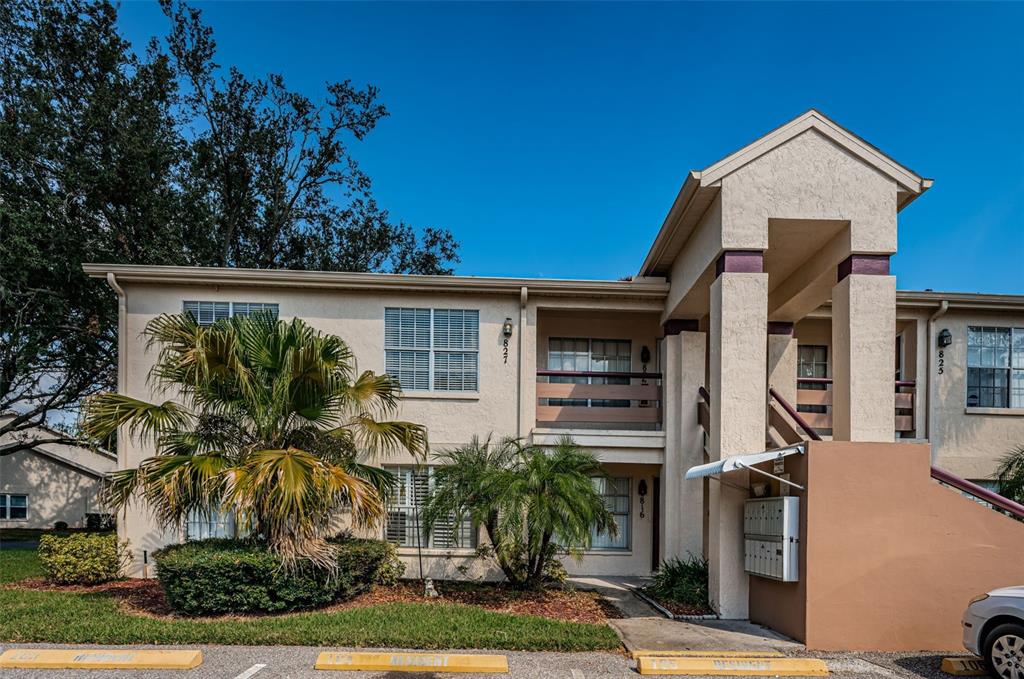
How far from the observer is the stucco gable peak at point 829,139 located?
8438mm

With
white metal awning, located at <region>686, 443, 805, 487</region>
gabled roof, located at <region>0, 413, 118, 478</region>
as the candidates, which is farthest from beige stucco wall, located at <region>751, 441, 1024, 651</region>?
gabled roof, located at <region>0, 413, 118, 478</region>

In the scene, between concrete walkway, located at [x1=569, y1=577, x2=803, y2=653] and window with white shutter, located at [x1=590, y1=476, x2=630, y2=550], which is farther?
window with white shutter, located at [x1=590, y1=476, x2=630, y2=550]

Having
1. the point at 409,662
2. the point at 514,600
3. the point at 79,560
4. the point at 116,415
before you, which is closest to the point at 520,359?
the point at 514,600

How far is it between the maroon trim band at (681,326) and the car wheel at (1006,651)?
6.53m

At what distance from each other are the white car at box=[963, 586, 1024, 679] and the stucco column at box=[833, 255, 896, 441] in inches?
91.1

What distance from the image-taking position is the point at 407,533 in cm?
1131

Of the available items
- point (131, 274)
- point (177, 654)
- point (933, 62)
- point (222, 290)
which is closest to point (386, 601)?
point (177, 654)

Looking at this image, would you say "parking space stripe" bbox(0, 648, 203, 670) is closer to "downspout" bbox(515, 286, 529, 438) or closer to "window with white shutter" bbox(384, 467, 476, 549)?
"window with white shutter" bbox(384, 467, 476, 549)

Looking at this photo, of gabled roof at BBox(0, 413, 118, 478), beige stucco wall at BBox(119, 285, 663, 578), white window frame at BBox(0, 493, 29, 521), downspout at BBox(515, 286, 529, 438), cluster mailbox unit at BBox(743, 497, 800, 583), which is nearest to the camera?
cluster mailbox unit at BBox(743, 497, 800, 583)

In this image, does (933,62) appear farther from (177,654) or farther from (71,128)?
(71,128)

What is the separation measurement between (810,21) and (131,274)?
44.9 feet

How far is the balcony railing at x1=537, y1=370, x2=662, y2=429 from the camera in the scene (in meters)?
12.0

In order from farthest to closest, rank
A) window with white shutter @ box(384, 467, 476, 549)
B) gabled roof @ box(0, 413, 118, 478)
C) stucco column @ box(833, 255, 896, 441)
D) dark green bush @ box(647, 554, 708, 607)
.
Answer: gabled roof @ box(0, 413, 118, 478) → window with white shutter @ box(384, 467, 476, 549) → dark green bush @ box(647, 554, 708, 607) → stucco column @ box(833, 255, 896, 441)

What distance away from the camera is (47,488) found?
907 inches
